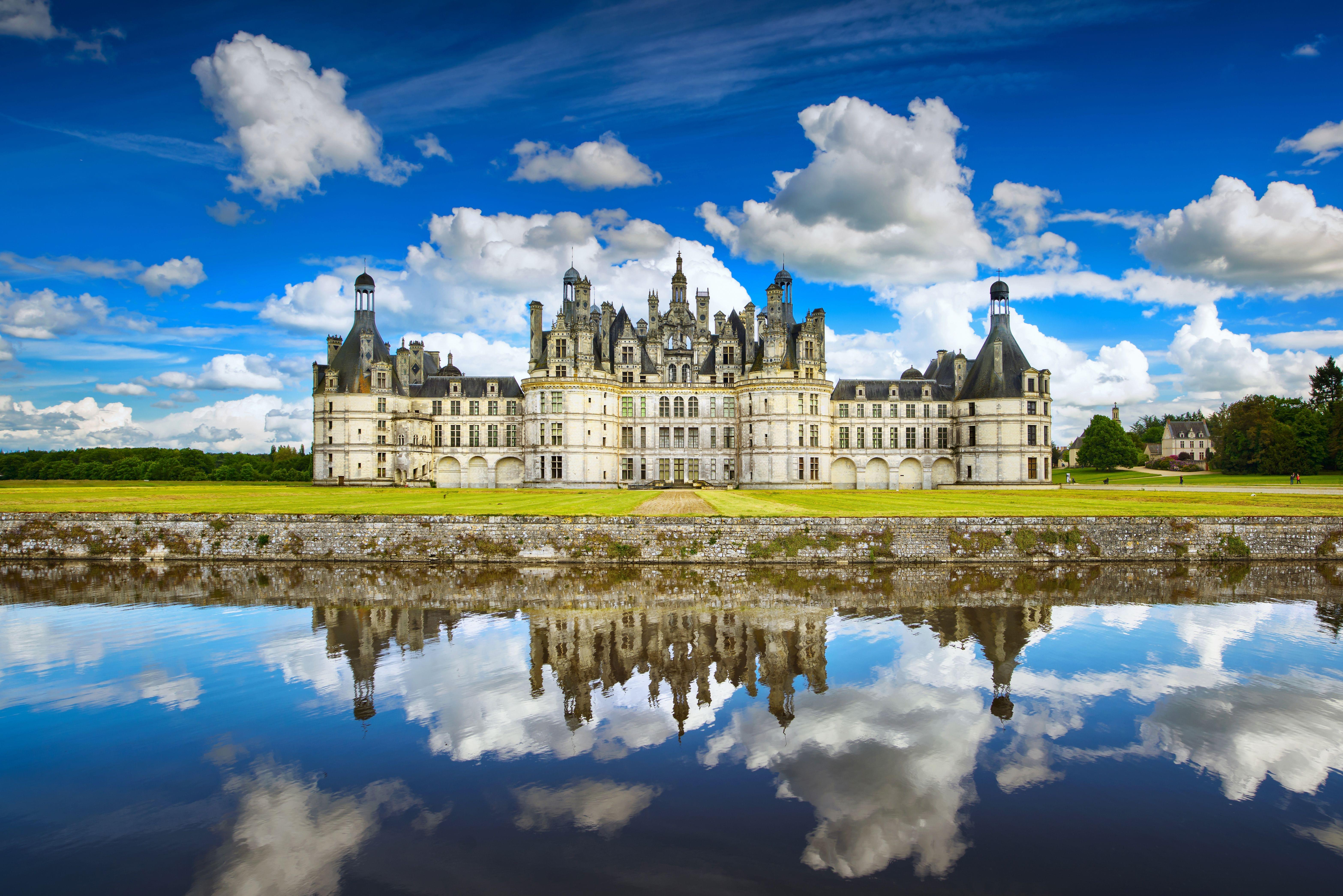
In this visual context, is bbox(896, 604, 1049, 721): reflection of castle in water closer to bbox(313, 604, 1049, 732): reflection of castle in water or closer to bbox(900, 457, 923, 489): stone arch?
bbox(313, 604, 1049, 732): reflection of castle in water

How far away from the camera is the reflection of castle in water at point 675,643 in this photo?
45.4 feet

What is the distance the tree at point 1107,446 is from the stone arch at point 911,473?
40.1 meters

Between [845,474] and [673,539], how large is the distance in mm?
38320

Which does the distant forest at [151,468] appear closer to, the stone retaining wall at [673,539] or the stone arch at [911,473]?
the stone retaining wall at [673,539]

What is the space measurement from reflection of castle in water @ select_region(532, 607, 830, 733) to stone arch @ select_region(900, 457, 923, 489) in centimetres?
4535

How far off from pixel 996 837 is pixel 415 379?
6086cm

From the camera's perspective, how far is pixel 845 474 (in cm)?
6316

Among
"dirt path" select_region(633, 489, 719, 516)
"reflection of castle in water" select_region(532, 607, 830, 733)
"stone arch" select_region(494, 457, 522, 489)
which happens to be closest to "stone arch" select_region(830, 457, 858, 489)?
"dirt path" select_region(633, 489, 719, 516)

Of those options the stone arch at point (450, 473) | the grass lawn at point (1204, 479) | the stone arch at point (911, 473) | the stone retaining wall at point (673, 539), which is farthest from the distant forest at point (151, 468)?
the grass lawn at point (1204, 479)

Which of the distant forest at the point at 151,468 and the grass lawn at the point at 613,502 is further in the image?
the distant forest at the point at 151,468

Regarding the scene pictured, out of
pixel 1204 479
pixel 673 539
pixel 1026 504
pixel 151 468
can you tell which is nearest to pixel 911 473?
pixel 1026 504

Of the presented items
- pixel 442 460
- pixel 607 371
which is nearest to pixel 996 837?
pixel 607 371

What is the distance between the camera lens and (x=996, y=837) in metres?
8.70

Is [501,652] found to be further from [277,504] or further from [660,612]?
[277,504]
